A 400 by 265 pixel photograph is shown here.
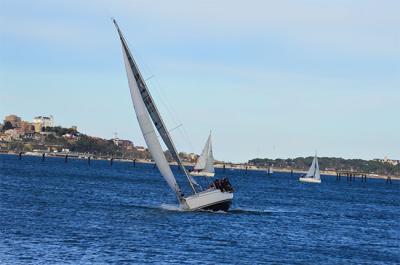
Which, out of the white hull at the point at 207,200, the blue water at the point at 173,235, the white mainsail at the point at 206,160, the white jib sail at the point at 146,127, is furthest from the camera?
the white mainsail at the point at 206,160

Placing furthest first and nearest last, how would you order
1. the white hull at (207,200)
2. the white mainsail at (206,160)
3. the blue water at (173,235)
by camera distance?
the white mainsail at (206,160), the white hull at (207,200), the blue water at (173,235)

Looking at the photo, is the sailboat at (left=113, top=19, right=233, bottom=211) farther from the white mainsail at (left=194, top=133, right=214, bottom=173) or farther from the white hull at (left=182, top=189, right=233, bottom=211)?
the white mainsail at (left=194, top=133, right=214, bottom=173)

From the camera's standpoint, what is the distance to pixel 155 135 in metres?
69.4

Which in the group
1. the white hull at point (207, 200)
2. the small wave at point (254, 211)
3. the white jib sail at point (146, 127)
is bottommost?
the small wave at point (254, 211)

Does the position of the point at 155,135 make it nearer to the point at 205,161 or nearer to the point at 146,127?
the point at 146,127

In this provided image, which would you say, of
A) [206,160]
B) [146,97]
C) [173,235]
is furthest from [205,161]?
[173,235]

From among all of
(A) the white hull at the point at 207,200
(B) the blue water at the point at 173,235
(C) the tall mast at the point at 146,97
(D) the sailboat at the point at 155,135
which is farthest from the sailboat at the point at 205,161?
(C) the tall mast at the point at 146,97

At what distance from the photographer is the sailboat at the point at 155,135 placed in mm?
67688

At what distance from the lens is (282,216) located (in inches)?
3260

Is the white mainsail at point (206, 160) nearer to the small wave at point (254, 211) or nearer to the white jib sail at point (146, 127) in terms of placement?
A: the small wave at point (254, 211)

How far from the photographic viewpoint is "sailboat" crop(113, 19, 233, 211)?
6769cm

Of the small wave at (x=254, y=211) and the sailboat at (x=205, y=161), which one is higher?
the sailboat at (x=205, y=161)

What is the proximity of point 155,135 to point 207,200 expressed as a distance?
6300 mm

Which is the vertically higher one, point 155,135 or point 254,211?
point 155,135
